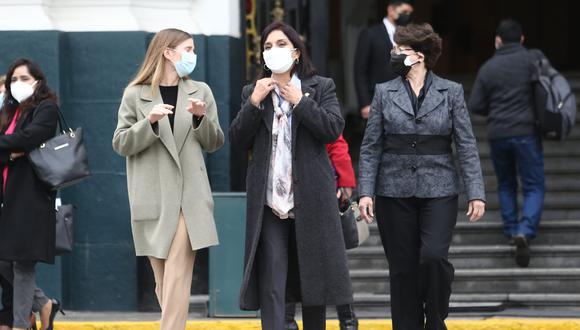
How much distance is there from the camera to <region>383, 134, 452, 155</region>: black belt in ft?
30.3

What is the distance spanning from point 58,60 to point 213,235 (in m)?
3.30

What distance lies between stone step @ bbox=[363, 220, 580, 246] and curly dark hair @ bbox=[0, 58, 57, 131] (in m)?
3.71

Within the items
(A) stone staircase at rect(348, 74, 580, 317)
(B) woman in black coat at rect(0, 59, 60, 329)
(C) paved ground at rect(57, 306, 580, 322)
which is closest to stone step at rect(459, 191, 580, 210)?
(A) stone staircase at rect(348, 74, 580, 317)

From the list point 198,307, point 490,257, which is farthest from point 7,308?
point 490,257

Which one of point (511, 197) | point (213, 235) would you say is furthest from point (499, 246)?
point (213, 235)

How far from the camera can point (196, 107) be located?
352 inches

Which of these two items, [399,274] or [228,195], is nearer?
[399,274]

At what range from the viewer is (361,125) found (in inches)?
611

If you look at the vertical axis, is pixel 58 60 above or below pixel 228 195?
above

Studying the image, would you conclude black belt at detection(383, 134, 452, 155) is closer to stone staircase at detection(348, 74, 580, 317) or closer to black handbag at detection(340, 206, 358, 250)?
black handbag at detection(340, 206, 358, 250)

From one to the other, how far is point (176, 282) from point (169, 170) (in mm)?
648

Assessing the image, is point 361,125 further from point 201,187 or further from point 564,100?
point 201,187

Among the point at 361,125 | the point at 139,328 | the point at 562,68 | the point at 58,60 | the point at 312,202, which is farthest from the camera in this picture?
the point at 562,68

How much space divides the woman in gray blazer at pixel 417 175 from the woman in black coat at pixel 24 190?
2153 mm
